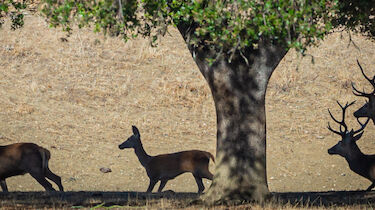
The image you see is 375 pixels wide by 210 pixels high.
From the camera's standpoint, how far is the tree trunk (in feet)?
34.2

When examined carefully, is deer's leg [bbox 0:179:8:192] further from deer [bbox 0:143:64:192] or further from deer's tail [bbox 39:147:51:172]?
deer's tail [bbox 39:147:51:172]

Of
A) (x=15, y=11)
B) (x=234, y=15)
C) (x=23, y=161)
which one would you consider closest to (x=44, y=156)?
(x=23, y=161)

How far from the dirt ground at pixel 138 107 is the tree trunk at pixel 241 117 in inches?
287

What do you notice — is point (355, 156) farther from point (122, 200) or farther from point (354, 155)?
point (122, 200)

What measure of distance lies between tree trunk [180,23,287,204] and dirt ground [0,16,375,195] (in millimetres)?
7285

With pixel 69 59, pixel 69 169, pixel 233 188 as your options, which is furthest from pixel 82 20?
pixel 69 59

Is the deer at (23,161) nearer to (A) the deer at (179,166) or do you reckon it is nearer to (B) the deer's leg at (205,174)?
(A) the deer at (179,166)

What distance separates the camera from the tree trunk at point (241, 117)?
1044cm

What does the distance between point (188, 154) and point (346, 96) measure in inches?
472

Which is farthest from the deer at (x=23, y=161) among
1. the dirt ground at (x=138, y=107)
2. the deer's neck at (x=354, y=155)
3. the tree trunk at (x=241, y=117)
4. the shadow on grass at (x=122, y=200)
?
the deer's neck at (x=354, y=155)

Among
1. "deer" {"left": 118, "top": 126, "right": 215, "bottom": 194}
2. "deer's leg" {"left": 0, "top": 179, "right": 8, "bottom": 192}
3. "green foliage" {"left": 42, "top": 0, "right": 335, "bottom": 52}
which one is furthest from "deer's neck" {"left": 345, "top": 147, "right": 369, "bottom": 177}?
"deer's leg" {"left": 0, "top": 179, "right": 8, "bottom": 192}

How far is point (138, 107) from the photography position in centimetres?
2473

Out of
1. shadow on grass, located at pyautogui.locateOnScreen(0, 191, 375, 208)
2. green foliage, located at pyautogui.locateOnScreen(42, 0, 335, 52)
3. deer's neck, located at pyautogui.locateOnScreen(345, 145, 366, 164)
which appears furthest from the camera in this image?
deer's neck, located at pyautogui.locateOnScreen(345, 145, 366, 164)

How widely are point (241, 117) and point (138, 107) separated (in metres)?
14.5
